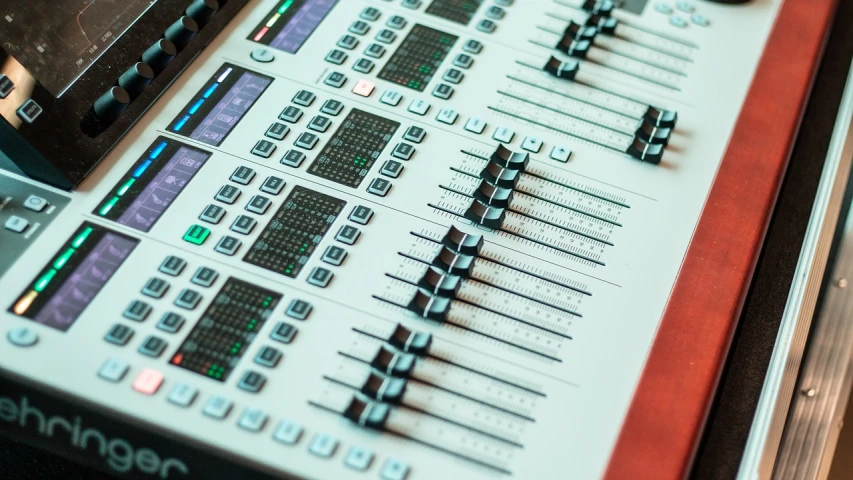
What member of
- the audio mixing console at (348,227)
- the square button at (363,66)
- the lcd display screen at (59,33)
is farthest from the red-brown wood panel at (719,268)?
the lcd display screen at (59,33)

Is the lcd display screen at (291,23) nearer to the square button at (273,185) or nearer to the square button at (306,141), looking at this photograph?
the square button at (306,141)

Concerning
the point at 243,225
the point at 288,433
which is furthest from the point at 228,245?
the point at 288,433

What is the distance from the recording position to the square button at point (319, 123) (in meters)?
→ 1.77

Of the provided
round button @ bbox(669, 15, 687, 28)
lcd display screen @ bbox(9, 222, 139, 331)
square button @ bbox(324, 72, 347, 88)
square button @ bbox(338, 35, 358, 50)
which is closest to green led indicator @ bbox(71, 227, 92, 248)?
lcd display screen @ bbox(9, 222, 139, 331)

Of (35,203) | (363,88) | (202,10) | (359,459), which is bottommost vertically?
(359,459)

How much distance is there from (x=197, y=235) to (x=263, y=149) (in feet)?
0.78

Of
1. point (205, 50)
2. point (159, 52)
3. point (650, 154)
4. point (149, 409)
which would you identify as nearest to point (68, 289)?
point (149, 409)

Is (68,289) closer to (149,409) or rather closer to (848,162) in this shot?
(149,409)

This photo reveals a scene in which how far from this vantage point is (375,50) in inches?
76.4

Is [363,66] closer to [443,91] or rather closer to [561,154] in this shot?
[443,91]

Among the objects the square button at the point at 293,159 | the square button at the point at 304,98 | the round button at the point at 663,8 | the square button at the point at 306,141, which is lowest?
the square button at the point at 293,159

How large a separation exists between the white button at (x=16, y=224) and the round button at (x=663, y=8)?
1.44 m

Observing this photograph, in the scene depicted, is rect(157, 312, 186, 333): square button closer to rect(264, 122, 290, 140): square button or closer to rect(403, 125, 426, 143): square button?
rect(264, 122, 290, 140): square button

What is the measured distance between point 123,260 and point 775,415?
1.18m
